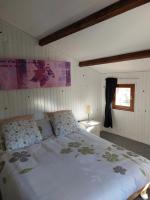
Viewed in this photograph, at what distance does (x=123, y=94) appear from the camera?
3910 mm

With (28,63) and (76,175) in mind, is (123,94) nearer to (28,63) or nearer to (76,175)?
(28,63)

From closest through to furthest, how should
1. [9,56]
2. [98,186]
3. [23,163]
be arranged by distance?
[98,186], [23,163], [9,56]

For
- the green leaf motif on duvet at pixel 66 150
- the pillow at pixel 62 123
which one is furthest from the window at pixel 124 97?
the green leaf motif on duvet at pixel 66 150

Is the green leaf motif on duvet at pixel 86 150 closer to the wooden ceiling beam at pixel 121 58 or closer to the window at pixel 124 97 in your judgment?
the wooden ceiling beam at pixel 121 58

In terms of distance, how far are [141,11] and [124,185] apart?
5.76 ft

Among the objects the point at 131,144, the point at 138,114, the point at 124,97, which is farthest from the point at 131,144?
the point at 124,97

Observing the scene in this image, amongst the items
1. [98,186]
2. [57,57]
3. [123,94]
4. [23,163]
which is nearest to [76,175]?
[98,186]

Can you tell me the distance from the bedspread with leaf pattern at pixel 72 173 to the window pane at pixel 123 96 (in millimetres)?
1788

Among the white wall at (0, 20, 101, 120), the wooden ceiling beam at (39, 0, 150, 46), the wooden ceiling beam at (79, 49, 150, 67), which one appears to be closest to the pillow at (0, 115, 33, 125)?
the white wall at (0, 20, 101, 120)

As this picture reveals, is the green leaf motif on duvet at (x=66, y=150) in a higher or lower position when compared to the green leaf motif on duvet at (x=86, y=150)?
lower

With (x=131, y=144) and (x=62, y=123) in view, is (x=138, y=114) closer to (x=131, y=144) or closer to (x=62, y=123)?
(x=131, y=144)

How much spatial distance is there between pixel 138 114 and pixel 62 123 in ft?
5.86

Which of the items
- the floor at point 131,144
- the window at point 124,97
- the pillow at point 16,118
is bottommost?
the floor at point 131,144

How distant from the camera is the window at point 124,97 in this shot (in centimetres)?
373
